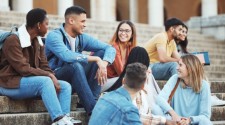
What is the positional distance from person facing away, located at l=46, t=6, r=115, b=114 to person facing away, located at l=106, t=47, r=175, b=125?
A: 0.99ft

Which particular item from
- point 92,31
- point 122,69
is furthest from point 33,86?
point 92,31

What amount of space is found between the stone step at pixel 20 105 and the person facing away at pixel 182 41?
273 cm

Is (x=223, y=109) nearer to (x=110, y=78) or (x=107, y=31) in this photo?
(x=110, y=78)

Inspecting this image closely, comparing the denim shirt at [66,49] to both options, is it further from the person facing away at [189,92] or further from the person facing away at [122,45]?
the person facing away at [189,92]

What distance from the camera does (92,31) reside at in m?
15.8

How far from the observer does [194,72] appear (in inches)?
255

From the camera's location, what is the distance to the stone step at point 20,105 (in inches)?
256

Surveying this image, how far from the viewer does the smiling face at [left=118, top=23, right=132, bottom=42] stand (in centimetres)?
757

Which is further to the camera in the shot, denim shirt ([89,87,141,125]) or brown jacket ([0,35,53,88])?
brown jacket ([0,35,53,88])

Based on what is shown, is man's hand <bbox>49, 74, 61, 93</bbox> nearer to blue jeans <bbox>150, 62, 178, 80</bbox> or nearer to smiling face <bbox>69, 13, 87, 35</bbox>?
smiling face <bbox>69, 13, 87, 35</bbox>

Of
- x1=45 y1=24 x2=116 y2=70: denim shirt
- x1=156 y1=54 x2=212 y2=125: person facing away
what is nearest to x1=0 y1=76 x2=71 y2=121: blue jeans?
x1=45 y1=24 x2=116 y2=70: denim shirt

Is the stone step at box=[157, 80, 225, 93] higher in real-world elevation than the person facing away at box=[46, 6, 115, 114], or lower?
lower

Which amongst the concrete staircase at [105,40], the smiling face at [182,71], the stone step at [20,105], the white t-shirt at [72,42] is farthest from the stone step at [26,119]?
the smiling face at [182,71]

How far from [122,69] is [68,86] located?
4.11ft
